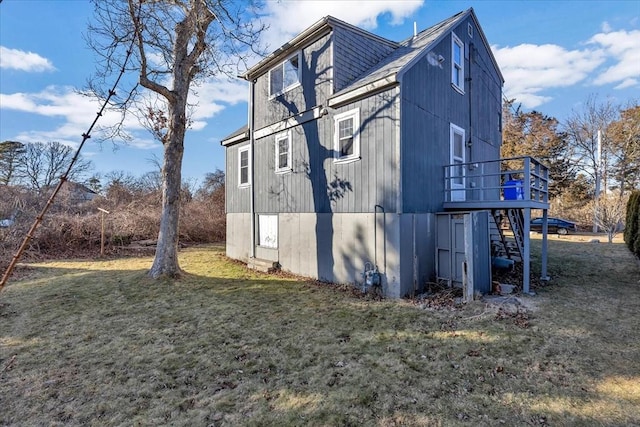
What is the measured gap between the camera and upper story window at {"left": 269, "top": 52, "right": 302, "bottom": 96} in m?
9.65

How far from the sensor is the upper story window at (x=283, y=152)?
9820 millimetres

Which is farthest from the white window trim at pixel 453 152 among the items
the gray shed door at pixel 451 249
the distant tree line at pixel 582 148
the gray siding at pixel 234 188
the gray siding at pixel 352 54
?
the distant tree line at pixel 582 148

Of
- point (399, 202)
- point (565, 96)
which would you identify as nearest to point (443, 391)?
point (399, 202)

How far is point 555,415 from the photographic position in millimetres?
2982

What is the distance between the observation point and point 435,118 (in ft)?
27.1

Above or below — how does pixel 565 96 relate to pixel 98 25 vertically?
above

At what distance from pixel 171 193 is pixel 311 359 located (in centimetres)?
642

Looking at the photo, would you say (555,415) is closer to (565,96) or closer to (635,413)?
(635,413)

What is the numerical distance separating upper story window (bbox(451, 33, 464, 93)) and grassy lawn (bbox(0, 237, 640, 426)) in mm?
6206

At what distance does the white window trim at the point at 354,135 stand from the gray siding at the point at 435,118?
46.3 inches

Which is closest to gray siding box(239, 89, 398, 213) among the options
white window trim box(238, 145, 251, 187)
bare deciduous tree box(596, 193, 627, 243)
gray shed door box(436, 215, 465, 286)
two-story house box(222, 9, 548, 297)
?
two-story house box(222, 9, 548, 297)

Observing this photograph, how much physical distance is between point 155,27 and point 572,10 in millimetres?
13678

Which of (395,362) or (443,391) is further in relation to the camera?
(395,362)

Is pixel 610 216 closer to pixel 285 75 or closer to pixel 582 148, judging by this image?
pixel 582 148
